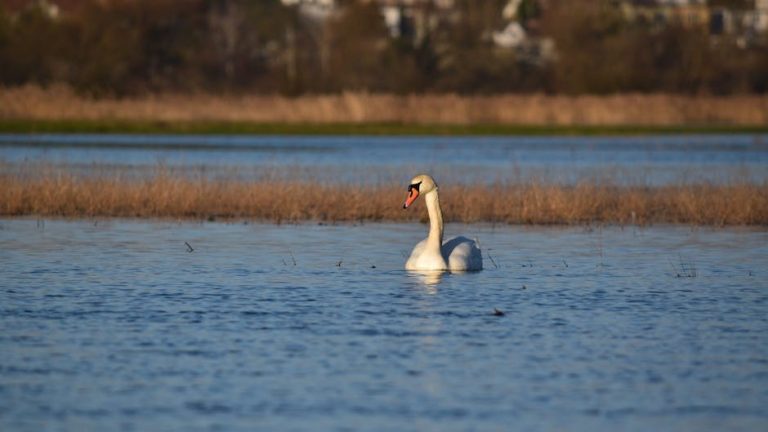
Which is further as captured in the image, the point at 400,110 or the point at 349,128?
the point at 349,128

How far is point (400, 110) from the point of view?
4134cm

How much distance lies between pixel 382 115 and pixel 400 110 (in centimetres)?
52

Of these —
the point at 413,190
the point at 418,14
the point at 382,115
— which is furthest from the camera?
the point at 418,14

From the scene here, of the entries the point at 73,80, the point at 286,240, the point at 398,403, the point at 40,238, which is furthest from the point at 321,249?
the point at 73,80

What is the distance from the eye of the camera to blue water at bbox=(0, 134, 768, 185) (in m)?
25.2

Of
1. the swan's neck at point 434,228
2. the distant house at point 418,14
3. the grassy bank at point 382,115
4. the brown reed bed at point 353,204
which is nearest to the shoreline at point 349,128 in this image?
the grassy bank at point 382,115

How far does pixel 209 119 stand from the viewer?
40.8m

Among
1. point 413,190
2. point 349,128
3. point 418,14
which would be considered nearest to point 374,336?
point 413,190

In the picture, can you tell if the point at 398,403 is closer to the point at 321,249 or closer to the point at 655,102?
the point at 321,249

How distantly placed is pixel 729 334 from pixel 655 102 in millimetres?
30921

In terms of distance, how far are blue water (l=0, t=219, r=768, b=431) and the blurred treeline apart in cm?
3502

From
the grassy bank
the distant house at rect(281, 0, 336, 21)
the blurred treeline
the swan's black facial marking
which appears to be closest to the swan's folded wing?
the swan's black facial marking

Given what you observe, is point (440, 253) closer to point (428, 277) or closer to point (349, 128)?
point (428, 277)

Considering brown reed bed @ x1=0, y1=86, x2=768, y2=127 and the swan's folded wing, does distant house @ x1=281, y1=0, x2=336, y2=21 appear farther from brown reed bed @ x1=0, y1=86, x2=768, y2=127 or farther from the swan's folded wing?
the swan's folded wing
